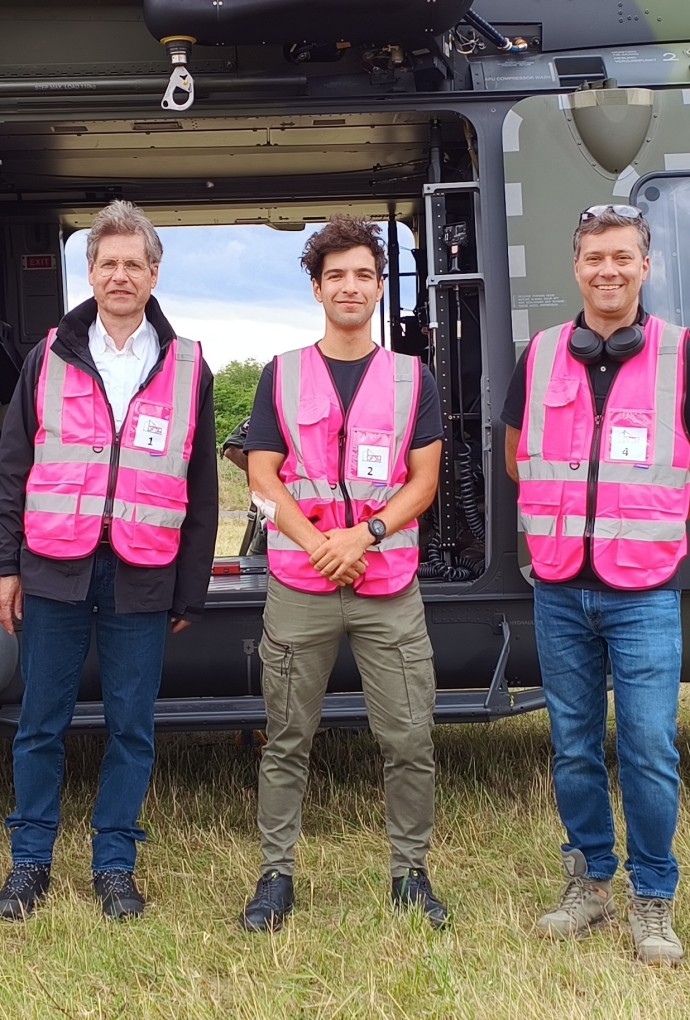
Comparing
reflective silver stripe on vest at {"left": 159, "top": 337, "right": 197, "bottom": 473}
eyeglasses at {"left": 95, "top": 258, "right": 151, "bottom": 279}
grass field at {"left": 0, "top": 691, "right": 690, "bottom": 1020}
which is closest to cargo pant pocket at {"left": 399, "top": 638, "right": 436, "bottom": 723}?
grass field at {"left": 0, "top": 691, "right": 690, "bottom": 1020}

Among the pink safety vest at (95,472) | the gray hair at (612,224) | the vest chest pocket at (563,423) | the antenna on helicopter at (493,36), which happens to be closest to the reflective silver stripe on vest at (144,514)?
the pink safety vest at (95,472)

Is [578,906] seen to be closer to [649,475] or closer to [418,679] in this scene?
[418,679]

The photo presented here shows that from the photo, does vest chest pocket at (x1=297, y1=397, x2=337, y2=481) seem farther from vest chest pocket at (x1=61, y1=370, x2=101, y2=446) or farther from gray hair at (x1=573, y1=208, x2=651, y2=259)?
gray hair at (x1=573, y1=208, x2=651, y2=259)

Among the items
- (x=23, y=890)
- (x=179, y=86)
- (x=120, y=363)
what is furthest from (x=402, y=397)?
(x=23, y=890)

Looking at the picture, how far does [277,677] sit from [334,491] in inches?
19.8

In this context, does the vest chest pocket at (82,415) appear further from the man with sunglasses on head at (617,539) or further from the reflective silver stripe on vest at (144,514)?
the man with sunglasses on head at (617,539)

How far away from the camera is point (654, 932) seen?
276 cm

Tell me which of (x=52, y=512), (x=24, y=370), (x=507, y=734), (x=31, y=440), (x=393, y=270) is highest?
(x=393, y=270)

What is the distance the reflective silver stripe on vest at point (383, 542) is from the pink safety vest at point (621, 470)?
34 centimetres

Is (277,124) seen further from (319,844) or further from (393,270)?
(319,844)

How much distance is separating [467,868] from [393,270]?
333 cm

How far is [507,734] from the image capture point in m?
5.33

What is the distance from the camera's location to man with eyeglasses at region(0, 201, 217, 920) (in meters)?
3.01

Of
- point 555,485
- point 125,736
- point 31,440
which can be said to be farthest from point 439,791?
point 31,440
